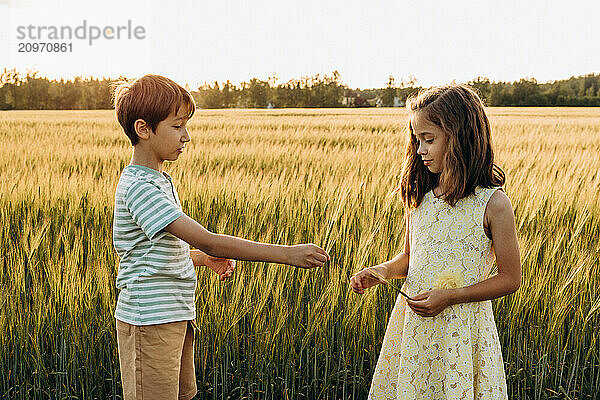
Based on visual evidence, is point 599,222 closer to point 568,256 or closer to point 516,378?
point 568,256

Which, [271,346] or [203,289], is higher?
[203,289]

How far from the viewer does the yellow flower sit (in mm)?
1756

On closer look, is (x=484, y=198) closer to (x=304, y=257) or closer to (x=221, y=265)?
(x=304, y=257)

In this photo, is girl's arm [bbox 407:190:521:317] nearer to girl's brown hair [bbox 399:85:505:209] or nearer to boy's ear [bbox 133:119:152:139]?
girl's brown hair [bbox 399:85:505:209]

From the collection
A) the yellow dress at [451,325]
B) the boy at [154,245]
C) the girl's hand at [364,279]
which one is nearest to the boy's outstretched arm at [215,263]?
the boy at [154,245]

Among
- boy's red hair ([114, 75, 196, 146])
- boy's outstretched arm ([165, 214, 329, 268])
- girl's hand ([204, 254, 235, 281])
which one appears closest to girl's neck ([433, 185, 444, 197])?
boy's outstretched arm ([165, 214, 329, 268])

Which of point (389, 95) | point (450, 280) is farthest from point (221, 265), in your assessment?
point (389, 95)

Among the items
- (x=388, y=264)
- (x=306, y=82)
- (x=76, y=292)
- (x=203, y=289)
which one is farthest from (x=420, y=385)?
(x=306, y=82)

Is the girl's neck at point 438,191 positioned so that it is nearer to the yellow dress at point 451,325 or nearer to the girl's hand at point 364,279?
the yellow dress at point 451,325

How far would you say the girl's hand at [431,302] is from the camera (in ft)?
5.38

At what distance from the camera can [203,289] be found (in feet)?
7.29

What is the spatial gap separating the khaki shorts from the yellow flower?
65cm

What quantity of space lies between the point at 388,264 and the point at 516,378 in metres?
0.78

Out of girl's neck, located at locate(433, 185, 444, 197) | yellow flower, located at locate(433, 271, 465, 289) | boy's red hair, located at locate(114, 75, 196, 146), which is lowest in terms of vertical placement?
yellow flower, located at locate(433, 271, 465, 289)
